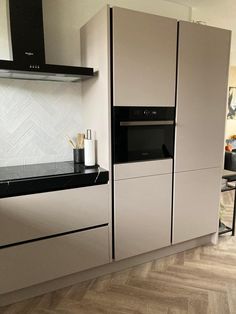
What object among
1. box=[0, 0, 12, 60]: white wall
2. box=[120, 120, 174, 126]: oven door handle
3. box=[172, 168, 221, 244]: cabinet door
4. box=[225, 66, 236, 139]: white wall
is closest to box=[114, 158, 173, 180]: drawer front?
box=[172, 168, 221, 244]: cabinet door

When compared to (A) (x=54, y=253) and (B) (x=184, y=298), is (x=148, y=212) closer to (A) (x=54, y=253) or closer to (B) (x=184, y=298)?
(B) (x=184, y=298)

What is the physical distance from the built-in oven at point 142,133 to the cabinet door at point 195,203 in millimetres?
341

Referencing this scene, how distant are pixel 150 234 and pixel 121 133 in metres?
0.98

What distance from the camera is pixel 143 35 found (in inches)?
77.5

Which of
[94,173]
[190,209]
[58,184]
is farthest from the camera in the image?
[190,209]

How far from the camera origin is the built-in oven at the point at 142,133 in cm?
201

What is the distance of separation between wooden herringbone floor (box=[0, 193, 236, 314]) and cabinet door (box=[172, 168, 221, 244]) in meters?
0.28

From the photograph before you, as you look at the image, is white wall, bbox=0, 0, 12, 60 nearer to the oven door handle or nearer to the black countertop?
the black countertop

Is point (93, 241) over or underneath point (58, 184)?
underneath

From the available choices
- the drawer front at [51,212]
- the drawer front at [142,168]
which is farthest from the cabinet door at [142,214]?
the drawer front at [51,212]

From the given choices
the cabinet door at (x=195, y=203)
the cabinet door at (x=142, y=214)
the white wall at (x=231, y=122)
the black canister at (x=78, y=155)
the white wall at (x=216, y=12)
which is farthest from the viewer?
the white wall at (x=231, y=122)

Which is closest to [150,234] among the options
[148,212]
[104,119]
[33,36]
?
[148,212]

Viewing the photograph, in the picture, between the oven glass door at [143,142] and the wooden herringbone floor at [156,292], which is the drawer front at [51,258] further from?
the oven glass door at [143,142]

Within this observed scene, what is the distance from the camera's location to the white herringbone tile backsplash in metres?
2.13
